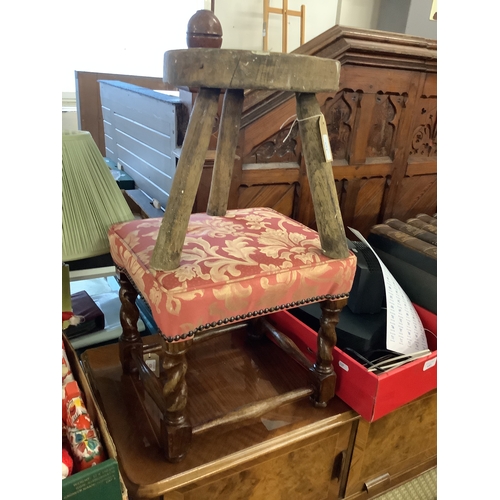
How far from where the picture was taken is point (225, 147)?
90cm

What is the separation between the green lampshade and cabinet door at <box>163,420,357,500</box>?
0.51 meters

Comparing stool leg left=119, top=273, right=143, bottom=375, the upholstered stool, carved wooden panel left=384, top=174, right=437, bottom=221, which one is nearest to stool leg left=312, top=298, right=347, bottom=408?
the upholstered stool

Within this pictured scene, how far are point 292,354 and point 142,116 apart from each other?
87 cm

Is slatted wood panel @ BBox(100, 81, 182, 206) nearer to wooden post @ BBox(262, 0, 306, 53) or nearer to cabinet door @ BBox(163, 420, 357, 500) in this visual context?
cabinet door @ BBox(163, 420, 357, 500)

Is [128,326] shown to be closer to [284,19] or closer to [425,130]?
[425,130]

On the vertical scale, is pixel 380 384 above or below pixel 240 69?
below

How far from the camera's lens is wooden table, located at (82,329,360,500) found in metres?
0.78

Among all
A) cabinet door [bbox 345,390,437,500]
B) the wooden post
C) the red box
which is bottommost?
cabinet door [bbox 345,390,437,500]

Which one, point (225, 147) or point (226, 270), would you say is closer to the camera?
point (226, 270)

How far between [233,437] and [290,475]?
160mm

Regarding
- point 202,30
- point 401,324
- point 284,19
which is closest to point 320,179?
point 202,30

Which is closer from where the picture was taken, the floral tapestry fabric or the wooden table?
the floral tapestry fabric

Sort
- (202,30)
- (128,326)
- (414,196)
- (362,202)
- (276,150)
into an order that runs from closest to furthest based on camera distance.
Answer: (202,30), (128,326), (276,150), (362,202), (414,196)

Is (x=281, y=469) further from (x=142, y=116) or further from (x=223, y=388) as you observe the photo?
(x=142, y=116)
